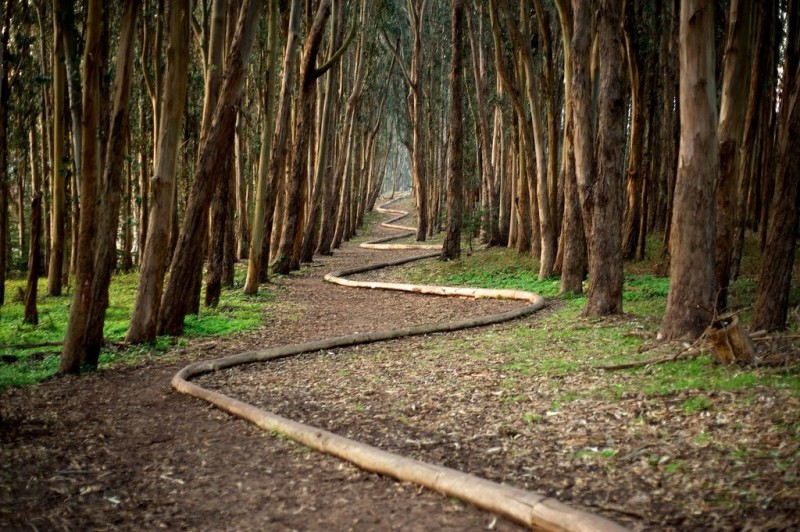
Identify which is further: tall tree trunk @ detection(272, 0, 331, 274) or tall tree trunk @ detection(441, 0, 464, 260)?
tall tree trunk @ detection(441, 0, 464, 260)

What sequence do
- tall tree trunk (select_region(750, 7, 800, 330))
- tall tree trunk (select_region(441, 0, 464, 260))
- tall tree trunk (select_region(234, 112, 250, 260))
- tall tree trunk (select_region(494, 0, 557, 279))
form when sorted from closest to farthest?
1. tall tree trunk (select_region(750, 7, 800, 330))
2. tall tree trunk (select_region(494, 0, 557, 279))
3. tall tree trunk (select_region(234, 112, 250, 260))
4. tall tree trunk (select_region(441, 0, 464, 260))

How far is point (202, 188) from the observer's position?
9.90 meters

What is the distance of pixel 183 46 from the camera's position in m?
8.87

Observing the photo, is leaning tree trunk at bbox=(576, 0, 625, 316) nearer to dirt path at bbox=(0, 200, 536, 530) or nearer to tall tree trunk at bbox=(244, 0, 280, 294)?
dirt path at bbox=(0, 200, 536, 530)

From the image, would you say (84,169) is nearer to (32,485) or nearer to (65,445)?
(65,445)

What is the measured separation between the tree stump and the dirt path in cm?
353

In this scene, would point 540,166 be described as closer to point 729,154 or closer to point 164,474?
point 729,154

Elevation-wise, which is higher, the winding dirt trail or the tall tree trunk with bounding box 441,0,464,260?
the tall tree trunk with bounding box 441,0,464,260

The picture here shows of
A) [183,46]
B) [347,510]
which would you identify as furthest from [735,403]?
[183,46]

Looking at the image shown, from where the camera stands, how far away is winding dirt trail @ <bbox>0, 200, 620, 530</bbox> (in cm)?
405

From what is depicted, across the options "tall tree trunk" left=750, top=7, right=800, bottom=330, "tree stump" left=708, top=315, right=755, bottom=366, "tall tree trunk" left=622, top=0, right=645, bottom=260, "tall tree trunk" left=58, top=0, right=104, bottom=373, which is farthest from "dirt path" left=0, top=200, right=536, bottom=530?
"tall tree trunk" left=622, top=0, right=645, bottom=260

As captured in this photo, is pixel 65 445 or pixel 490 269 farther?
pixel 490 269

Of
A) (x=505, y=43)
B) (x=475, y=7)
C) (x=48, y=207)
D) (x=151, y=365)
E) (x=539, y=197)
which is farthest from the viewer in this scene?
(x=475, y=7)

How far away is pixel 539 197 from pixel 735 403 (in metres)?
9.89
